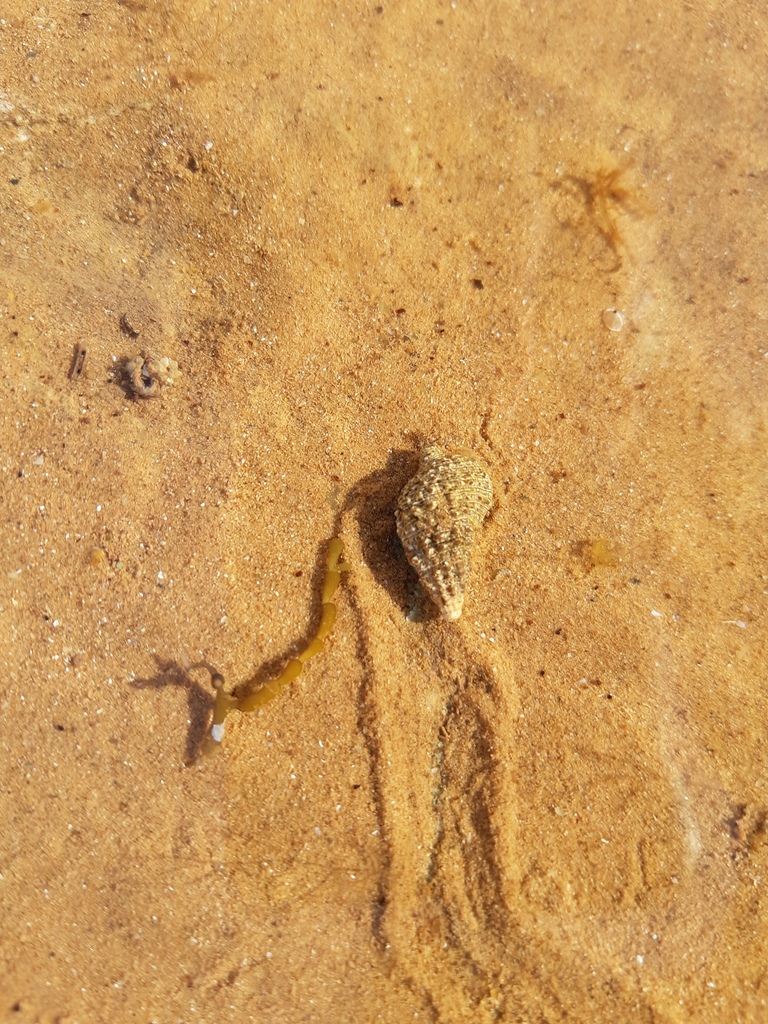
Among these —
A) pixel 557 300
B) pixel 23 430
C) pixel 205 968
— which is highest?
pixel 557 300

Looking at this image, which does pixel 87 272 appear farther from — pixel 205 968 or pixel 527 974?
pixel 527 974

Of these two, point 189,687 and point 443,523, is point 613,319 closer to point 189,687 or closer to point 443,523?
point 443,523

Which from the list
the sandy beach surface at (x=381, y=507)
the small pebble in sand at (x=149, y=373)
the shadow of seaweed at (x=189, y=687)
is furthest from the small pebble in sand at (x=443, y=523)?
the small pebble in sand at (x=149, y=373)

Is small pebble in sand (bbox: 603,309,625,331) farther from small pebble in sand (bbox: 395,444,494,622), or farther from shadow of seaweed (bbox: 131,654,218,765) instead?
shadow of seaweed (bbox: 131,654,218,765)

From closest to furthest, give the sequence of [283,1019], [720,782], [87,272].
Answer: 1. [283,1019]
2. [720,782]
3. [87,272]

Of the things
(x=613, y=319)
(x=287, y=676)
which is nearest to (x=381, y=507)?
(x=287, y=676)

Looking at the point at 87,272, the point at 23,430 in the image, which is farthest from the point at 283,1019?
the point at 87,272
